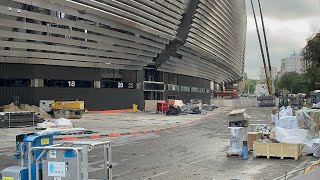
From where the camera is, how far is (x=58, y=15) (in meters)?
39.4

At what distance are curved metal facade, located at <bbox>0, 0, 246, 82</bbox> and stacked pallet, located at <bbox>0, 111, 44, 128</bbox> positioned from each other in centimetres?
825

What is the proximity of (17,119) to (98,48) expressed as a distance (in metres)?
16.7

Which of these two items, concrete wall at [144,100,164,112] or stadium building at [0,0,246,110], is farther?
concrete wall at [144,100,164,112]

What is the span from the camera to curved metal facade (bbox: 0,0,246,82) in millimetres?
36438

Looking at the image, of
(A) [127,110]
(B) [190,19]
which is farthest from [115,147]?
(B) [190,19]

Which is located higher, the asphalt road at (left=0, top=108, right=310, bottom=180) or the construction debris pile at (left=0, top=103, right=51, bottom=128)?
the construction debris pile at (left=0, top=103, right=51, bottom=128)

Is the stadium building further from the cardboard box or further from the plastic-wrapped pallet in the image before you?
the plastic-wrapped pallet

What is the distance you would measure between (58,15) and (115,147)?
932 inches

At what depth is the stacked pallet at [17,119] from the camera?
29105mm

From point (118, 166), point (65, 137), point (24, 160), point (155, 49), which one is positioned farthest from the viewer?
point (155, 49)

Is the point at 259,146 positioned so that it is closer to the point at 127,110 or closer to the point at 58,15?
the point at 58,15

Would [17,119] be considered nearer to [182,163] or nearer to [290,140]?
[182,163]

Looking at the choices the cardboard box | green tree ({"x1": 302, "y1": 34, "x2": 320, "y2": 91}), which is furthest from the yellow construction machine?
green tree ({"x1": 302, "y1": 34, "x2": 320, "y2": 91})

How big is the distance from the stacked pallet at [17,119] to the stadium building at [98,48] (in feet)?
27.3
